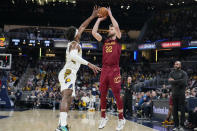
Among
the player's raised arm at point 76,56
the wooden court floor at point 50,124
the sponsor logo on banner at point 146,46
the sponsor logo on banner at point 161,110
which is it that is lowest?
the wooden court floor at point 50,124

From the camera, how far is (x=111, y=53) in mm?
5230

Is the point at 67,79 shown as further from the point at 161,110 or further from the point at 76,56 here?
the point at 161,110

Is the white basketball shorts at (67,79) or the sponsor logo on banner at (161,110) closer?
the white basketball shorts at (67,79)

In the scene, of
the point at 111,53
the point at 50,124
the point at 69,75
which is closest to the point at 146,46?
the point at 50,124

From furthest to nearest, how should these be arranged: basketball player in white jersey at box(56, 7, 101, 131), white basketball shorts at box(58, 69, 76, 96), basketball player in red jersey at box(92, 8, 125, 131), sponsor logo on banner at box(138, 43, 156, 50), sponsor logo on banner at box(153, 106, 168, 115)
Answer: sponsor logo on banner at box(138, 43, 156, 50)
sponsor logo on banner at box(153, 106, 168, 115)
basketball player in red jersey at box(92, 8, 125, 131)
white basketball shorts at box(58, 69, 76, 96)
basketball player in white jersey at box(56, 7, 101, 131)

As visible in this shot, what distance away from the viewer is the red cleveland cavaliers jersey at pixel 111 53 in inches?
205

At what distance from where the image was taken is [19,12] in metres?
29.2

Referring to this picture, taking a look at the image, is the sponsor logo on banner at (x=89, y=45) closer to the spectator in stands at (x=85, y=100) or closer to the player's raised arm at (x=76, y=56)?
the spectator in stands at (x=85, y=100)

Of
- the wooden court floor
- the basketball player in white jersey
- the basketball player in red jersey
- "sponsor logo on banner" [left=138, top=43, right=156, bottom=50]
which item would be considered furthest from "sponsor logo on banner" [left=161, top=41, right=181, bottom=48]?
the basketball player in white jersey

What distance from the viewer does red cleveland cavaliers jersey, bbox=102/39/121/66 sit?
521cm

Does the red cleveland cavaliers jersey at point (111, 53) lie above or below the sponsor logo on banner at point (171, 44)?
below

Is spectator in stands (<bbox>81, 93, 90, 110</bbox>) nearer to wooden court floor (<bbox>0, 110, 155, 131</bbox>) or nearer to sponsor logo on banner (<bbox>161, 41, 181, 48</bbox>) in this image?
wooden court floor (<bbox>0, 110, 155, 131</bbox>)

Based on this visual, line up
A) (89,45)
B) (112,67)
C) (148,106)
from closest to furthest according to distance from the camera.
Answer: (112,67) < (148,106) < (89,45)

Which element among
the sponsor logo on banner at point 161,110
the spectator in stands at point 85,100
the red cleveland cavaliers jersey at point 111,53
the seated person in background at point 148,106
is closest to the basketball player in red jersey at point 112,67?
the red cleveland cavaliers jersey at point 111,53
